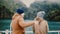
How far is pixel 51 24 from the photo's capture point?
329cm

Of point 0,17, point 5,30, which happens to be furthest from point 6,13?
point 5,30

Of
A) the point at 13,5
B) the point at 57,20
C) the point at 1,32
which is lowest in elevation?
the point at 1,32

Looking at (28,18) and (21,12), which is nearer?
(21,12)

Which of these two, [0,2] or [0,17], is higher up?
[0,2]

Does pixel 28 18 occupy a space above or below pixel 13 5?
below

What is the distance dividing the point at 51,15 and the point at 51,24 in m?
0.19

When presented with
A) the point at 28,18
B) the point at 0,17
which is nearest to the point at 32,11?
the point at 28,18

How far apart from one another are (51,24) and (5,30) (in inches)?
37.4

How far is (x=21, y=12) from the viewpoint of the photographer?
95.3 inches

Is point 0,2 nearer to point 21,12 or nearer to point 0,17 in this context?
point 0,17

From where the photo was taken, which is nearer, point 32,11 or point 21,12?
point 21,12

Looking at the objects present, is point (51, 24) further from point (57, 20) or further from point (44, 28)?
point (44, 28)

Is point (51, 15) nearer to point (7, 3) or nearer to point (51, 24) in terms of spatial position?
point (51, 24)

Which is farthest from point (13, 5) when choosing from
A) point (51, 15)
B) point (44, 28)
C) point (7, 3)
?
point (44, 28)
